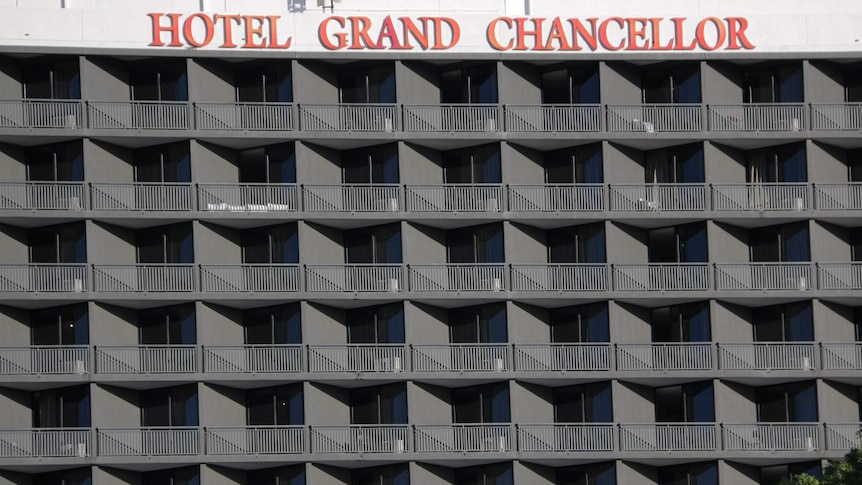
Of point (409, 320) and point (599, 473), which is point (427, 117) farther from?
point (599, 473)

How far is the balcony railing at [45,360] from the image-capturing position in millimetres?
113125

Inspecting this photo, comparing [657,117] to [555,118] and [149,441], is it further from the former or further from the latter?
[149,441]

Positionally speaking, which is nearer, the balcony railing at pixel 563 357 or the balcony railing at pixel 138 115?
the balcony railing at pixel 138 115

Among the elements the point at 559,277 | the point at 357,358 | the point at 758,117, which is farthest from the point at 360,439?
the point at 758,117

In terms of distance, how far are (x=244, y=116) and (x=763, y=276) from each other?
76.6 feet

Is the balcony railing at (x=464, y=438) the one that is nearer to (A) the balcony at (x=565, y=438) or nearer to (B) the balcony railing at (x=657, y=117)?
(A) the balcony at (x=565, y=438)

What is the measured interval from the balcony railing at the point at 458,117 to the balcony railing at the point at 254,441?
14.4 meters

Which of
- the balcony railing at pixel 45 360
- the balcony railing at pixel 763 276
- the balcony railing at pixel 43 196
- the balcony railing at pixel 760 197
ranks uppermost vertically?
the balcony railing at pixel 43 196

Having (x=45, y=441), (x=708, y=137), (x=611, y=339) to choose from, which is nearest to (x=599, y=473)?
(x=611, y=339)

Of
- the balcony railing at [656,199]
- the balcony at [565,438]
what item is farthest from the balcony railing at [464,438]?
the balcony railing at [656,199]

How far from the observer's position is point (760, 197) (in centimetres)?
11681

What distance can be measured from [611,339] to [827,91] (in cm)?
1450

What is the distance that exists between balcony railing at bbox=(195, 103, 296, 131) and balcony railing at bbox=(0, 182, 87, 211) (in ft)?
19.4

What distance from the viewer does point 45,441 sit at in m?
113
